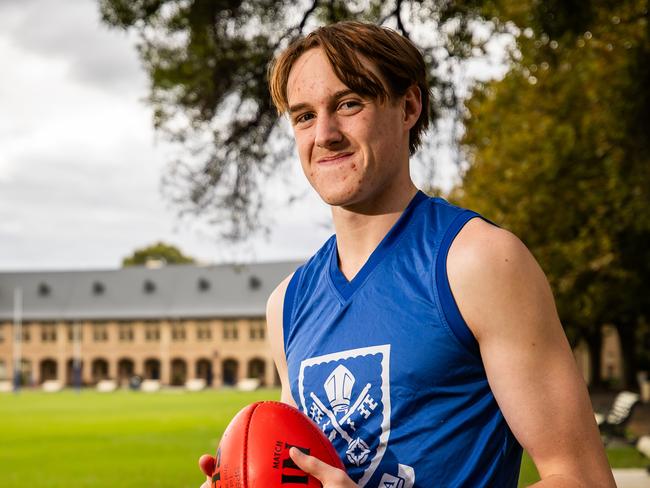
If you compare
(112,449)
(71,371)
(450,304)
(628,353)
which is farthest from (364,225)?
(71,371)

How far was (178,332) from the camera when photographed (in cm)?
9725

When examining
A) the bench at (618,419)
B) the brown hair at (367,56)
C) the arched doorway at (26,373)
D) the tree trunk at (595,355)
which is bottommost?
the arched doorway at (26,373)

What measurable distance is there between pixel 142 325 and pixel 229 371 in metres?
10.2

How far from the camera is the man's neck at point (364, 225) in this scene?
102 inches

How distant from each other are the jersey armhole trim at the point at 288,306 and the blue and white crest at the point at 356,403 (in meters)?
0.35

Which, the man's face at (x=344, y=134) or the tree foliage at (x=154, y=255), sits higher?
the man's face at (x=344, y=134)

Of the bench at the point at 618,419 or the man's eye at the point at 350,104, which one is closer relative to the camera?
the man's eye at the point at 350,104

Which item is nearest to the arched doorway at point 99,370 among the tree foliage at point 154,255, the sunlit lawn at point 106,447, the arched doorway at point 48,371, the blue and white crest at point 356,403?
the arched doorway at point 48,371

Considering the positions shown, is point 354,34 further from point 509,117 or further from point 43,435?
point 43,435

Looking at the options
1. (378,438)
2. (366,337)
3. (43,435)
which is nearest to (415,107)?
(366,337)

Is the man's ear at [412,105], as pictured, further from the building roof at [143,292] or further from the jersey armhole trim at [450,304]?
the building roof at [143,292]

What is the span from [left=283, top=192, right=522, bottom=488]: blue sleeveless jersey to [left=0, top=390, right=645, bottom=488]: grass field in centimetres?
1163

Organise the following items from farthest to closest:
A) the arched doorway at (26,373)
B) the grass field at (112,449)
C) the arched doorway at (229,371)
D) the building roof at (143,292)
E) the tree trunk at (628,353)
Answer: the arched doorway at (26,373) < the arched doorway at (229,371) < the building roof at (143,292) < the tree trunk at (628,353) < the grass field at (112,449)

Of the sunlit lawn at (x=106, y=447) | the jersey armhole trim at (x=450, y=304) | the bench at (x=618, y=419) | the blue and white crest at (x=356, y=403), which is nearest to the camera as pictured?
the jersey armhole trim at (x=450, y=304)
